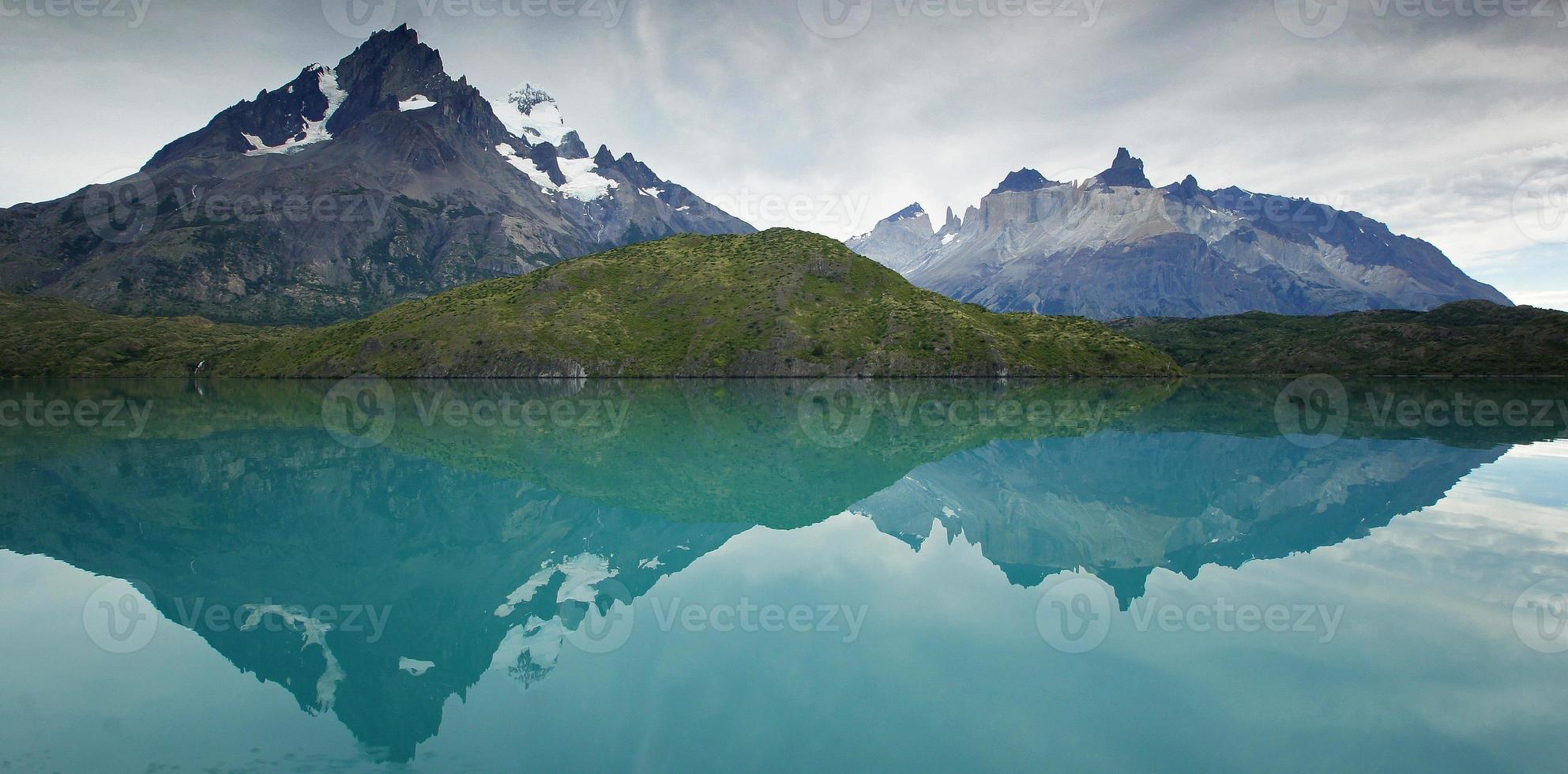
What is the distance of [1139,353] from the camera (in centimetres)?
19612

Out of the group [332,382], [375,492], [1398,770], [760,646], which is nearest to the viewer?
[1398,770]

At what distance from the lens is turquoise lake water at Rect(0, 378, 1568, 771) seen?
46.5 ft

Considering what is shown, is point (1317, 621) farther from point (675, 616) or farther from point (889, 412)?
point (889, 412)

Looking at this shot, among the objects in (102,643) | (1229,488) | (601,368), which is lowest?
(102,643)

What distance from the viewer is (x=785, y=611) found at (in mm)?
21234

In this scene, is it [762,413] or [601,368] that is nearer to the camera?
[762,413]

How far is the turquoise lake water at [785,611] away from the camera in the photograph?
46.5 feet

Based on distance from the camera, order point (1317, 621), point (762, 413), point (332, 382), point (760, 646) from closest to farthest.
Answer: point (760, 646)
point (1317, 621)
point (762, 413)
point (332, 382)

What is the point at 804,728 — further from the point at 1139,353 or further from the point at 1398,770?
the point at 1139,353

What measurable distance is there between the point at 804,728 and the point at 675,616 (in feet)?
24.2

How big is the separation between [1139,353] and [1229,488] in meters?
173

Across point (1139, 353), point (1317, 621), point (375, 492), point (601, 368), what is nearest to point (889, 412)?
point (375, 492)

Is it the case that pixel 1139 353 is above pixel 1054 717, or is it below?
above

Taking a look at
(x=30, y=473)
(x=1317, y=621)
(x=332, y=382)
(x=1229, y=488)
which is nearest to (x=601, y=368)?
(x=332, y=382)
